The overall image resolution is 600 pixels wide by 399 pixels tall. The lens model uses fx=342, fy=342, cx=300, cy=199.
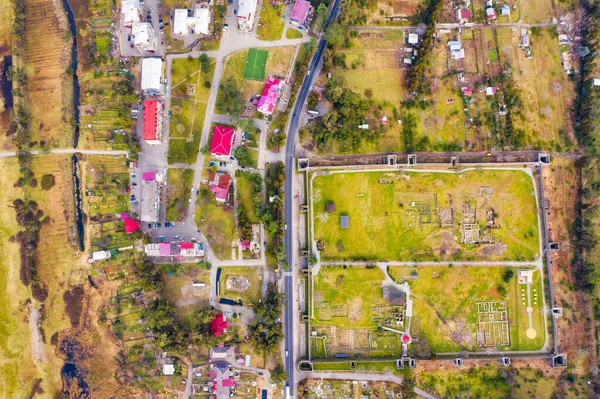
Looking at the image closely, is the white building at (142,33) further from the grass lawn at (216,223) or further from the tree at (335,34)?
the tree at (335,34)

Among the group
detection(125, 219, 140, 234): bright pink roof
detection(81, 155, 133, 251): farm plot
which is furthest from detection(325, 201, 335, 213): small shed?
detection(81, 155, 133, 251): farm plot

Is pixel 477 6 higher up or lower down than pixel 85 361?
higher up

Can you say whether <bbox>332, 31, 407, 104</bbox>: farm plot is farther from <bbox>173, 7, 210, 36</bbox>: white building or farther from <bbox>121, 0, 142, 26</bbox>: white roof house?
<bbox>121, 0, 142, 26</bbox>: white roof house

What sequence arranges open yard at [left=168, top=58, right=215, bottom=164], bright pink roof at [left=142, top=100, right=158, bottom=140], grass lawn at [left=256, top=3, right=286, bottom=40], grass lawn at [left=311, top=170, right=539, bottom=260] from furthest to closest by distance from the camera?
1. grass lawn at [left=256, top=3, right=286, bottom=40]
2. open yard at [left=168, top=58, right=215, bottom=164]
3. grass lawn at [left=311, top=170, right=539, bottom=260]
4. bright pink roof at [left=142, top=100, right=158, bottom=140]

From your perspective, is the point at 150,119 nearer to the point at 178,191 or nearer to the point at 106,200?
the point at 178,191

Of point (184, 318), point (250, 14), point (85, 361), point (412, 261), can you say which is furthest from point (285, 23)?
point (85, 361)

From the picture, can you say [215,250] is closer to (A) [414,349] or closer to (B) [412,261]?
(B) [412,261]
